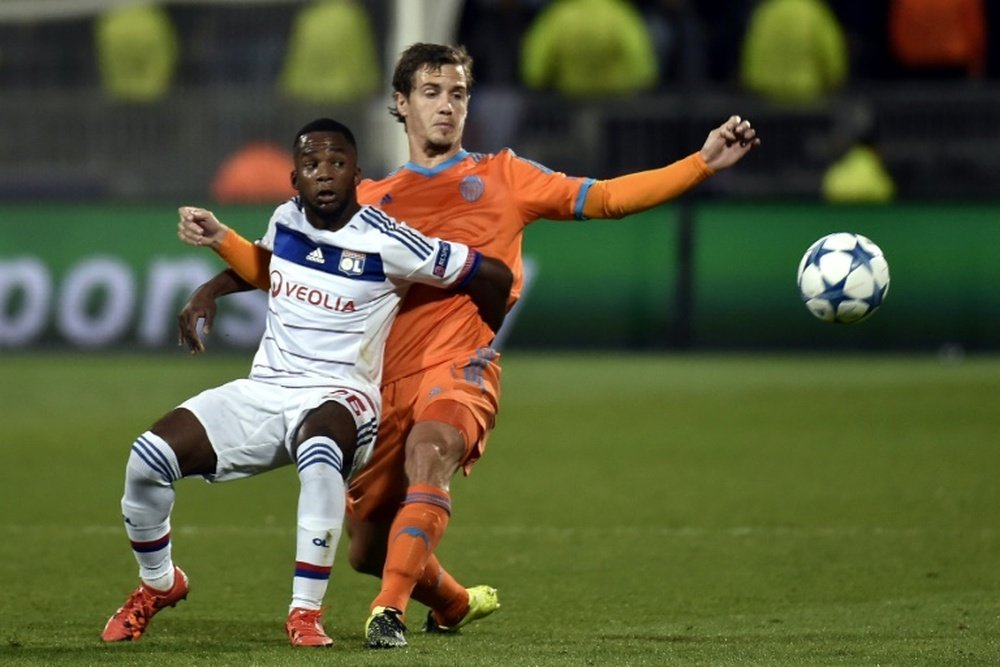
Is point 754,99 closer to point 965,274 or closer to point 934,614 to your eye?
point 965,274

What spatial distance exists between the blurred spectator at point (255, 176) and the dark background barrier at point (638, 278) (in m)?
0.40

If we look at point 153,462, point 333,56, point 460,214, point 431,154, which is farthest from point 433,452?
point 333,56

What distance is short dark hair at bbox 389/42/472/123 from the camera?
654 centimetres

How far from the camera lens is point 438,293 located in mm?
6465

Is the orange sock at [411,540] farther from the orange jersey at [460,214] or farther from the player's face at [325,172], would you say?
A: the player's face at [325,172]

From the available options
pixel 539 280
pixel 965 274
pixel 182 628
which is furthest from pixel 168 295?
pixel 182 628

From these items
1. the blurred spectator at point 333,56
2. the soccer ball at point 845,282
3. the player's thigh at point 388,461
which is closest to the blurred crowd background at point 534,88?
the blurred spectator at point 333,56

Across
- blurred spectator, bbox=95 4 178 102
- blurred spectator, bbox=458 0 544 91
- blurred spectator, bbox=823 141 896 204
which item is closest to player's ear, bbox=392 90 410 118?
blurred spectator, bbox=823 141 896 204

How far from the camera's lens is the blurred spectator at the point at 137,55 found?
61.3 feet

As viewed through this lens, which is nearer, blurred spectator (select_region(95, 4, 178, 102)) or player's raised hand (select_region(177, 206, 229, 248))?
player's raised hand (select_region(177, 206, 229, 248))

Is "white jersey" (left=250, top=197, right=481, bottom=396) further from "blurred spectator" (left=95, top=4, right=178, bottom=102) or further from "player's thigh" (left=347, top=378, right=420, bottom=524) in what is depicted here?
"blurred spectator" (left=95, top=4, right=178, bottom=102)

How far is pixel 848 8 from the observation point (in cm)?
1883

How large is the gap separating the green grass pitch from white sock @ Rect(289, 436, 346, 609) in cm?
20

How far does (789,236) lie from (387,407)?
10.5 m
